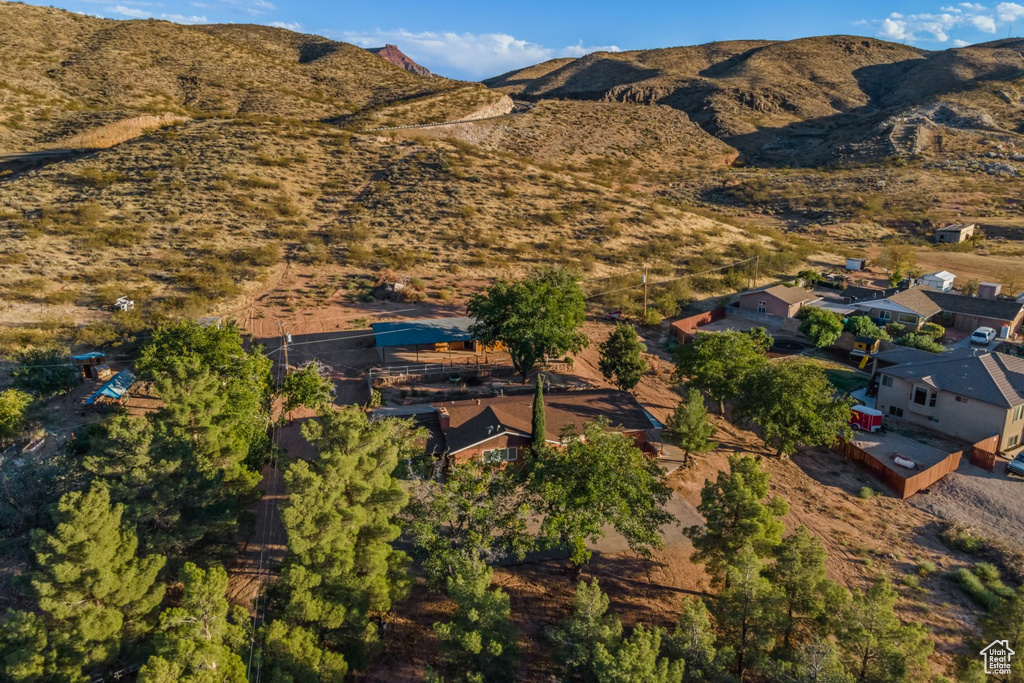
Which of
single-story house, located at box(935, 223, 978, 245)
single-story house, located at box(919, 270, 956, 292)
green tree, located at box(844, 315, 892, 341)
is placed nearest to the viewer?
green tree, located at box(844, 315, 892, 341)

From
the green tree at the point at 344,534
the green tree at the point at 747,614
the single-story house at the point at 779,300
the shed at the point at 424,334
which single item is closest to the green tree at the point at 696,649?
the green tree at the point at 747,614

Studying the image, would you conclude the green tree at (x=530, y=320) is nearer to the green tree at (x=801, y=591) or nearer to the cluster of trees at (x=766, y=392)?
the cluster of trees at (x=766, y=392)

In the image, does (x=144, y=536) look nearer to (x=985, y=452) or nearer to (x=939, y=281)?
(x=985, y=452)

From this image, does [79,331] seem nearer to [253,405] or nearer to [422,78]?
[253,405]

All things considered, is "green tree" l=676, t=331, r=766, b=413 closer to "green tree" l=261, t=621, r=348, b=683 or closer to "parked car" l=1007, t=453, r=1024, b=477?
"parked car" l=1007, t=453, r=1024, b=477

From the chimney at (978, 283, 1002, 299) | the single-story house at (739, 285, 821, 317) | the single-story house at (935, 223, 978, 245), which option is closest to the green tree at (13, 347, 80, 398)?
the single-story house at (739, 285, 821, 317)

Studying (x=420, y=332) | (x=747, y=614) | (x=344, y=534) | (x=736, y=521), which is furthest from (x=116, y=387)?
(x=747, y=614)
